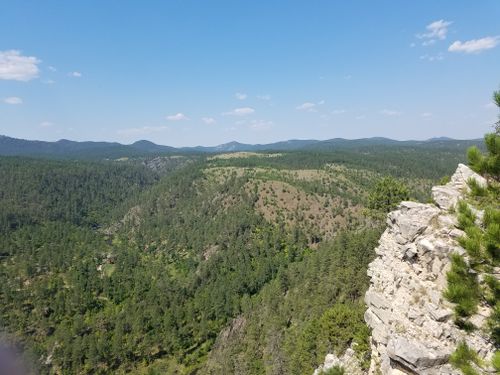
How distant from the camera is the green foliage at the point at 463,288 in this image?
13.9 m

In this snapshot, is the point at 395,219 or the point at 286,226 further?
the point at 286,226

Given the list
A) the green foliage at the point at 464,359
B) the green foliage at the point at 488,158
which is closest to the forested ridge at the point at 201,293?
the green foliage at the point at 464,359

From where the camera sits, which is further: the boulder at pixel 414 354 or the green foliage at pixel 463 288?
the boulder at pixel 414 354

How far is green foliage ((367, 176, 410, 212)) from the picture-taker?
68.6 metres

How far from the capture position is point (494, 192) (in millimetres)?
15609

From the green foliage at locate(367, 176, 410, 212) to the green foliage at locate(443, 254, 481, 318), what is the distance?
5637cm

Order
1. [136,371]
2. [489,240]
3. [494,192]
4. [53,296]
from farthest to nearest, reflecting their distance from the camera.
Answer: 1. [53,296]
2. [136,371]
3. [494,192]
4. [489,240]

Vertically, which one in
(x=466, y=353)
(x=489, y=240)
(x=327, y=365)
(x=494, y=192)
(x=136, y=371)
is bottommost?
(x=136, y=371)

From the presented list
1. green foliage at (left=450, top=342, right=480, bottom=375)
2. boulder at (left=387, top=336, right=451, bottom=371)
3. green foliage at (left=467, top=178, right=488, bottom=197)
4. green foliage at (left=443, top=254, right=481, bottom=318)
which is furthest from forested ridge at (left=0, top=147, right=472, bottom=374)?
green foliage at (left=467, top=178, right=488, bottom=197)

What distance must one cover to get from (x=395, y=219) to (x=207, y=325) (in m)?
92.2

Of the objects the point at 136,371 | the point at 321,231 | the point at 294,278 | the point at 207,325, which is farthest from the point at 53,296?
the point at 321,231

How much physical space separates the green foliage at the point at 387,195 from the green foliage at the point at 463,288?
185 ft

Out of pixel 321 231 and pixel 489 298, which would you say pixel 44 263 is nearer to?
pixel 321 231

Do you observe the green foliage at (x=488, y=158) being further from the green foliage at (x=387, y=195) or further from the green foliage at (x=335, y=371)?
the green foliage at (x=387, y=195)
